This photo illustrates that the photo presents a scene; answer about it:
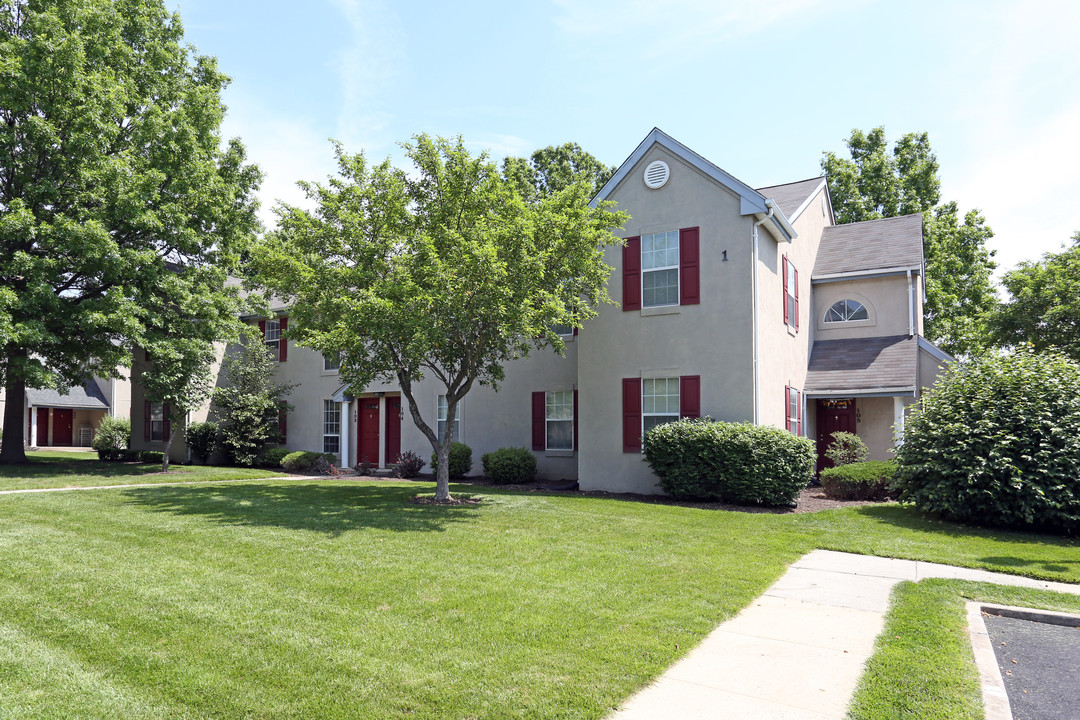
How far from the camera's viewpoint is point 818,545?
9164mm

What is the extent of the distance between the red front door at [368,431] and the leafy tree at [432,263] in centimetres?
783

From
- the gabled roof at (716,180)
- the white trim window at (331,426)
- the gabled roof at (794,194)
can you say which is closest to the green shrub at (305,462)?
the white trim window at (331,426)

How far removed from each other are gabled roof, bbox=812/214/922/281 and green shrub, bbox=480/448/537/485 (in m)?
9.64

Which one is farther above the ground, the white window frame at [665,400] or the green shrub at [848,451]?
the white window frame at [665,400]

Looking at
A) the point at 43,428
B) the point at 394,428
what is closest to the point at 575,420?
the point at 394,428

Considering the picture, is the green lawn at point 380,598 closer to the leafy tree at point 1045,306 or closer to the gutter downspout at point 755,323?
the gutter downspout at point 755,323

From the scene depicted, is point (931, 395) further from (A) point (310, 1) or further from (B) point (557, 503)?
(A) point (310, 1)

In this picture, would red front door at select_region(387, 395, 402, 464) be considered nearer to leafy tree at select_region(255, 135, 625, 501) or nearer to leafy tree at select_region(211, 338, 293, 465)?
leafy tree at select_region(211, 338, 293, 465)

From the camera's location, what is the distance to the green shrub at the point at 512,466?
16.3 metres

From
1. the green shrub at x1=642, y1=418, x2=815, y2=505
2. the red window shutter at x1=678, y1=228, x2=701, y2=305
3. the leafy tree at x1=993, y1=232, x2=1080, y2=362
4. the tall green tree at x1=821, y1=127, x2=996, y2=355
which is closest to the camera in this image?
the green shrub at x1=642, y1=418, x2=815, y2=505

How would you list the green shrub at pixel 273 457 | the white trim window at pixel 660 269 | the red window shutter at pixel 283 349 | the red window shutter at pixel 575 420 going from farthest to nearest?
the red window shutter at pixel 283 349 → the green shrub at pixel 273 457 → the red window shutter at pixel 575 420 → the white trim window at pixel 660 269

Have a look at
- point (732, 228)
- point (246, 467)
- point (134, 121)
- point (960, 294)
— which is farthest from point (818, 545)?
point (960, 294)

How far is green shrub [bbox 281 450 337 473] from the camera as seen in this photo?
65.1 feet

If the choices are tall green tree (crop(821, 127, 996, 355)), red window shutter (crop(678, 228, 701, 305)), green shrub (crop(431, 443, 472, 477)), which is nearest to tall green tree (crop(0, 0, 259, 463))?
green shrub (crop(431, 443, 472, 477))
